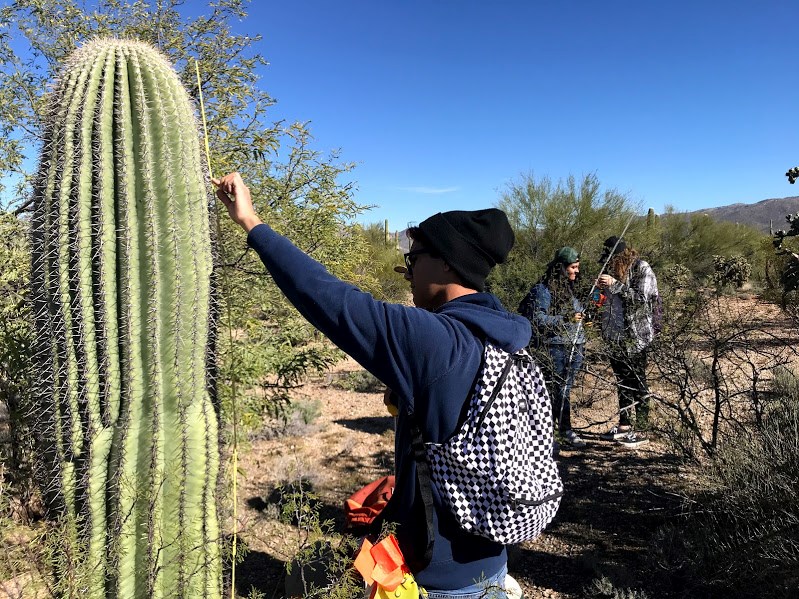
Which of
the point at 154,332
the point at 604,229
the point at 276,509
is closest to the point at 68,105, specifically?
the point at 154,332

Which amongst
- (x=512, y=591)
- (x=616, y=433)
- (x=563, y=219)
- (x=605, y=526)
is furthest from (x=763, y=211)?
(x=512, y=591)

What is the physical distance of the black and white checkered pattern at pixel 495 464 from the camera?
138 centimetres

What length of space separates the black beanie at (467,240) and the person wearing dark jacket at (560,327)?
3.58 meters

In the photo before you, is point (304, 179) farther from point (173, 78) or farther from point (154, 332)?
point (154, 332)

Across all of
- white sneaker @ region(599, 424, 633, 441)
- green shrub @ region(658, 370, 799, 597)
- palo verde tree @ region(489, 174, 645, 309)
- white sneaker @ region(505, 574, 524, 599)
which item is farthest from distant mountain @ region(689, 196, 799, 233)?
white sneaker @ region(505, 574, 524, 599)

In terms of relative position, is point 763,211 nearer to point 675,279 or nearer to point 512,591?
point 675,279

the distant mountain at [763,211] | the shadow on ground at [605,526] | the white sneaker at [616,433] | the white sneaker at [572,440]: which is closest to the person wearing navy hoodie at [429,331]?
the shadow on ground at [605,526]

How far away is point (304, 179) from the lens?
3.80 meters

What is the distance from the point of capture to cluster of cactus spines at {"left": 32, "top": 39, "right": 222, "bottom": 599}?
1.78 m

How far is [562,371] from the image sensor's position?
17.8 feet

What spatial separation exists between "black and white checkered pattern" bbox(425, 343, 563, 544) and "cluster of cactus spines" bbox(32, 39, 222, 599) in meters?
0.93

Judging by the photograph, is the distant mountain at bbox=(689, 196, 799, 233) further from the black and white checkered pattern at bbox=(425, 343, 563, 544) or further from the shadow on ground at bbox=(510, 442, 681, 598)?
the black and white checkered pattern at bbox=(425, 343, 563, 544)

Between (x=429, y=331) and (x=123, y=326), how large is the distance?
1.06 m

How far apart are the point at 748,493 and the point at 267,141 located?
3728 millimetres
